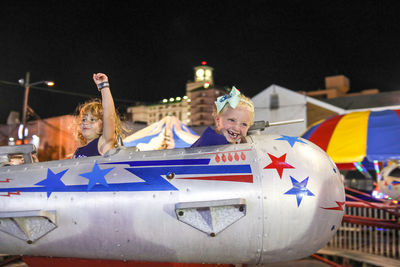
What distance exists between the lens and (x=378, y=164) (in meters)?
9.89

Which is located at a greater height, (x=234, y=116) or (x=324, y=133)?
(x=324, y=133)

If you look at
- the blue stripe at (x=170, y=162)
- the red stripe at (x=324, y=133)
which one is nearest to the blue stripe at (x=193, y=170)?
the blue stripe at (x=170, y=162)

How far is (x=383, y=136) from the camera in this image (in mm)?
7375

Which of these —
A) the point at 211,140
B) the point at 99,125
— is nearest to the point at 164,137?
the point at 99,125

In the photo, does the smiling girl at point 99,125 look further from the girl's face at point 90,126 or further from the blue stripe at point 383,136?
the blue stripe at point 383,136

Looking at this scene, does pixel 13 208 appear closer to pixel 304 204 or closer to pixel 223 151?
pixel 223 151

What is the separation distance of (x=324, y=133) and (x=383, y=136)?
1609mm

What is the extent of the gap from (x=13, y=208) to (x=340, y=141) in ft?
24.8

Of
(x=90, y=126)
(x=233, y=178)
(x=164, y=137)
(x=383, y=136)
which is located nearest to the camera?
(x=233, y=178)

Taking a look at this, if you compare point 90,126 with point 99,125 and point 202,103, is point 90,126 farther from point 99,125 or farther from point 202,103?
point 202,103

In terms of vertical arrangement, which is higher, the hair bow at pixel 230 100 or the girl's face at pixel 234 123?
the hair bow at pixel 230 100

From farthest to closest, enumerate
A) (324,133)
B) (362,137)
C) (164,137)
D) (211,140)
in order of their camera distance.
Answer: (164,137) < (324,133) < (362,137) < (211,140)

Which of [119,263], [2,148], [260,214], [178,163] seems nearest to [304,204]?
[260,214]

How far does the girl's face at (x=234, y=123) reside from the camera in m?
2.77
